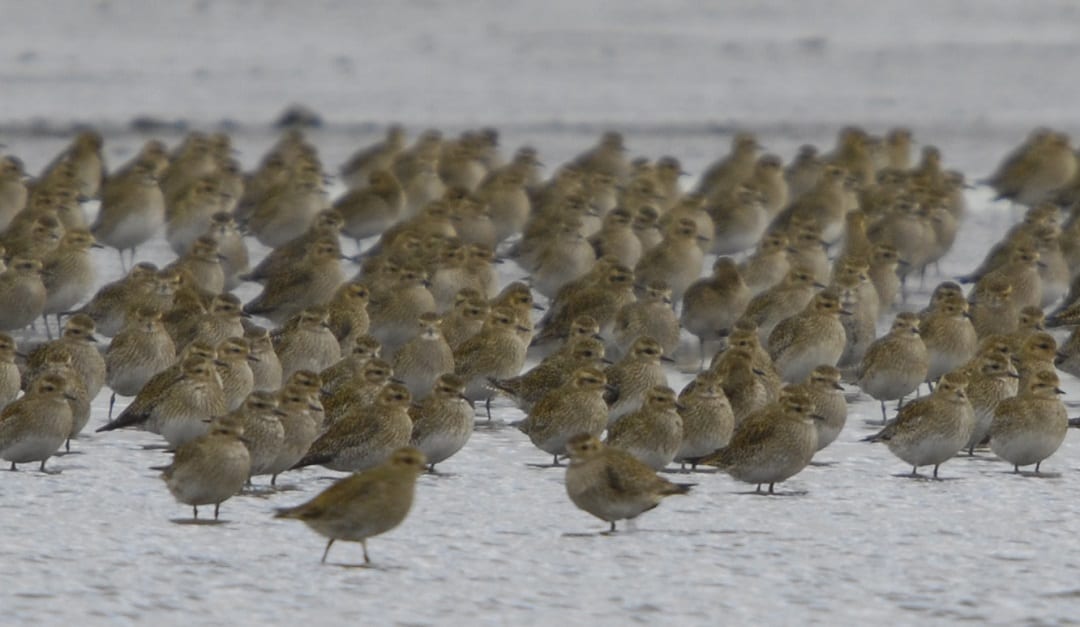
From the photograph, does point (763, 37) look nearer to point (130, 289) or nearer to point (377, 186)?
point (377, 186)

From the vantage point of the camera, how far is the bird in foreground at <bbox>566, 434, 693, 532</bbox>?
9375mm

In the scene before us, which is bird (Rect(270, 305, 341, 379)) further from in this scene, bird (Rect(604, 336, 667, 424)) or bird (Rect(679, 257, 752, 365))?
bird (Rect(679, 257, 752, 365))

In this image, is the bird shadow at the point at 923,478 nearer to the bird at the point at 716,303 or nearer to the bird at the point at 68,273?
the bird at the point at 716,303

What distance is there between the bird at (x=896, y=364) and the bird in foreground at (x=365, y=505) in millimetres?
4512

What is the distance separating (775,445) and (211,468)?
9.05ft

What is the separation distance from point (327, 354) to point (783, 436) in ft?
11.5

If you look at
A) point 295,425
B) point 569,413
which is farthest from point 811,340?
point 295,425

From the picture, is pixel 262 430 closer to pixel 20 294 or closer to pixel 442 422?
pixel 442 422

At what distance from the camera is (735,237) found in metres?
18.7

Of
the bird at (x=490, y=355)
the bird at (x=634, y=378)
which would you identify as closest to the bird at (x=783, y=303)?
the bird at (x=490, y=355)

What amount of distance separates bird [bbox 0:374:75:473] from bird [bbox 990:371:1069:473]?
15.4ft

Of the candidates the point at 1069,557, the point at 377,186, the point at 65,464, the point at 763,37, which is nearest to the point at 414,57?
the point at 763,37

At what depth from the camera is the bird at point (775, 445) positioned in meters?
10.3

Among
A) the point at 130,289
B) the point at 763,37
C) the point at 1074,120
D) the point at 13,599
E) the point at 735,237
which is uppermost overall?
the point at 763,37
